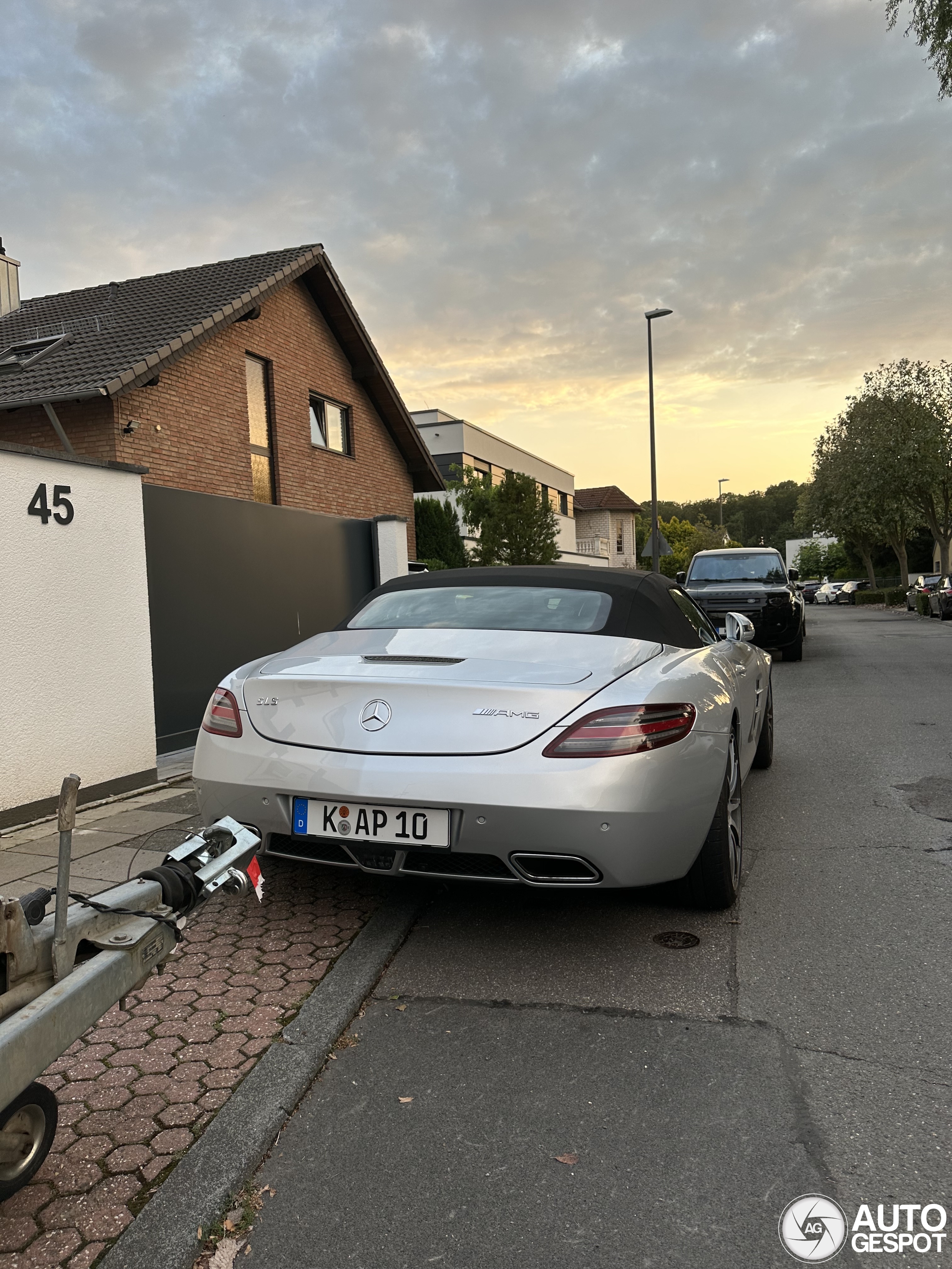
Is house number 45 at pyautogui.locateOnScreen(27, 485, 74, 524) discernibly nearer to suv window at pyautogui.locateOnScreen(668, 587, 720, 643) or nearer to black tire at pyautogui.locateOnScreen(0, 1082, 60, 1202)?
suv window at pyautogui.locateOnScreen(668, 587, 720, 643)

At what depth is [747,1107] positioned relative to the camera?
2.37 metres

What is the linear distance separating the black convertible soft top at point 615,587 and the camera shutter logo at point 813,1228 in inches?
81.9

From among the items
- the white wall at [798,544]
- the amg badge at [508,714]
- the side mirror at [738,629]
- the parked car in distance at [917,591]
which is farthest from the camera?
the white wall at [798,544]

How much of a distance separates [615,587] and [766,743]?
2942 millimetres

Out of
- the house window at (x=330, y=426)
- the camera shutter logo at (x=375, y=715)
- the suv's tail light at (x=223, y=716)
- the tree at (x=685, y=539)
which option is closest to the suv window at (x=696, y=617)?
the camera shutter logo at (x=375, y=715)

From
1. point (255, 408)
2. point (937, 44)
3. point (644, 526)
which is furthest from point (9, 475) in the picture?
point (644, 526)

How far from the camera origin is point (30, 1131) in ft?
6.75

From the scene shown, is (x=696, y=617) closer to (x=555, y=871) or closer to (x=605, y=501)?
(x=555, y=871)

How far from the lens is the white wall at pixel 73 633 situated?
544cm

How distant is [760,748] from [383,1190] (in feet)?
16.1

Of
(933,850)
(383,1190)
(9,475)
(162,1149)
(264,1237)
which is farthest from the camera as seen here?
(9,475)

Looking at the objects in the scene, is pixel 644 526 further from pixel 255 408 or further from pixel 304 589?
pixel 304 589

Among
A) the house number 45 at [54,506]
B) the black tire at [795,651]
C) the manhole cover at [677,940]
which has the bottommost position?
the black tire at [795,651]

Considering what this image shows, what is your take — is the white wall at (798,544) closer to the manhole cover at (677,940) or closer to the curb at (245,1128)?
the manhole cover at (677,940)
